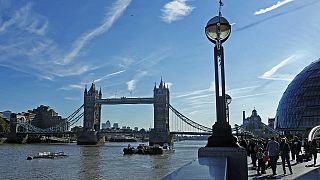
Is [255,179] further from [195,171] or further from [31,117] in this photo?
[31,117]

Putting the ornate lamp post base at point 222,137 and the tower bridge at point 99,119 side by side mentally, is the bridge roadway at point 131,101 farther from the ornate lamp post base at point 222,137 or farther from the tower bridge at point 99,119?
the ornate lamp post base at point 222,137

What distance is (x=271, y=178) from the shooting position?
11203 millimetres

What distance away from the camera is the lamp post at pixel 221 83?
297 inches

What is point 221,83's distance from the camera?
8242mm

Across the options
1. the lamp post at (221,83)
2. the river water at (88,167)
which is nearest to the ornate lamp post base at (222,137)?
the lamp post at (221,83)

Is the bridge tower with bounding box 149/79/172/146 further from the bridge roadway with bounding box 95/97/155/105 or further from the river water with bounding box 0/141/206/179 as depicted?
the river water with bounding box 0/141/206/179

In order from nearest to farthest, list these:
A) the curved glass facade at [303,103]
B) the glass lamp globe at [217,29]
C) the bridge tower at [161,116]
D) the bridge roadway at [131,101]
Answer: the glass lamp globe at [217,29]
the curved glass facade at [303,103]
the bridge tower at [161,116]
the bridge roadway at [131,101]

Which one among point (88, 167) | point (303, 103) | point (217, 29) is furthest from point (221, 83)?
point (303, 103)

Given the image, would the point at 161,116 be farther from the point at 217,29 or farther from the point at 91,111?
the point at 217,29

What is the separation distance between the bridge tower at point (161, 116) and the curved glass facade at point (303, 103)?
46.2m

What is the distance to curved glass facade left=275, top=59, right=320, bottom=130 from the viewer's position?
62.2 m

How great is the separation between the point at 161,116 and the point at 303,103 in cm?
6524

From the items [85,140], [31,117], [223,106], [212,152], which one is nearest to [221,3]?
[223,106]

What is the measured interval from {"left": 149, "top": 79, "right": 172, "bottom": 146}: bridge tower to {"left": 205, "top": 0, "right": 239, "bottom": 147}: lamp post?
328 ft
